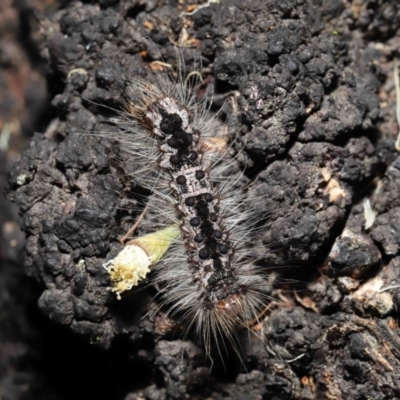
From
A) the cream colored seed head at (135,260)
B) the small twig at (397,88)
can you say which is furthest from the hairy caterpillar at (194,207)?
the small twig at (397,88)

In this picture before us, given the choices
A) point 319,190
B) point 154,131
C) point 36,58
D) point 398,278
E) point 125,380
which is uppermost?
point 36,58

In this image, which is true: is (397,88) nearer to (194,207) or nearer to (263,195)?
(263,195)

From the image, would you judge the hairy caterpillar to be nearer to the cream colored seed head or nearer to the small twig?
the cream colored seed head

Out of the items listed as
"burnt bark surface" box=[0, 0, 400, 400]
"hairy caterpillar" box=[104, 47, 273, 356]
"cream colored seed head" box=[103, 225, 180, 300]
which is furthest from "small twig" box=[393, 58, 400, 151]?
"cream colored seed head" box=[103, 225, 180, 300]

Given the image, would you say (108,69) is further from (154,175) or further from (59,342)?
(59,342)

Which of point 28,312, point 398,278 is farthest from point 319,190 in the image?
point 28,312

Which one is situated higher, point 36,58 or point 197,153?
point 36,58
